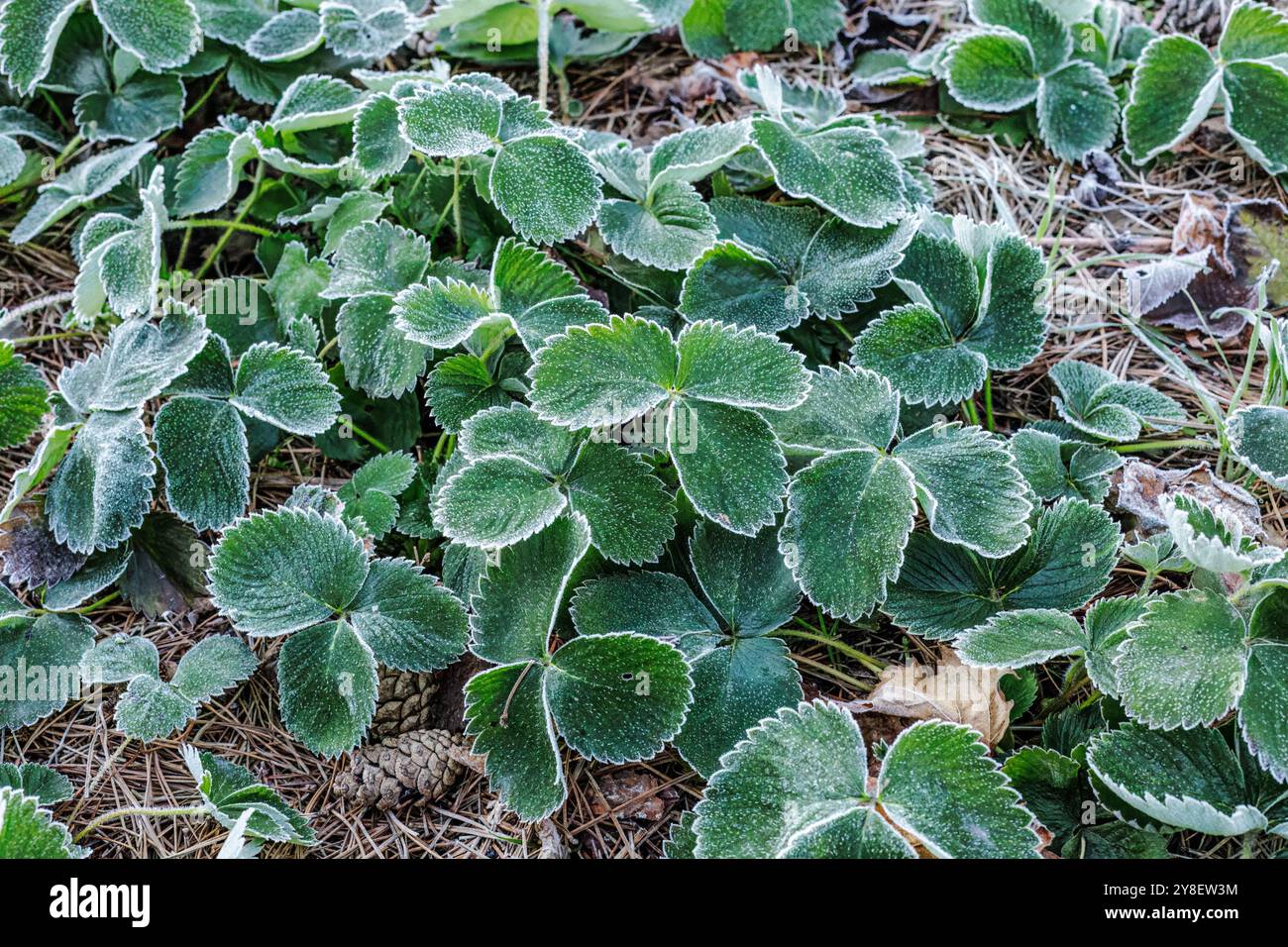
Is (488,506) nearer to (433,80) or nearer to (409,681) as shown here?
(409,681)

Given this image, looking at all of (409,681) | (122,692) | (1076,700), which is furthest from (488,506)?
(1076,700)

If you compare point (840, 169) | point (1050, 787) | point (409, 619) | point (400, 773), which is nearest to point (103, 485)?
point (409, 619)

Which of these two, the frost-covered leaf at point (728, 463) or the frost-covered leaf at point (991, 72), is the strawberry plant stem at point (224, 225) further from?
the frost-covered leaf at point (991, 72)

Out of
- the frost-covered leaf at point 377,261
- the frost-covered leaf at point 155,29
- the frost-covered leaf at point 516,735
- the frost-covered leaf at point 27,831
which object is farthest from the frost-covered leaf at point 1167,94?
the frost-covered leaf at point 27,831

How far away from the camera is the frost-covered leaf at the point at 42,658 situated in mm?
1715

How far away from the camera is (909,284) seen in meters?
1.84

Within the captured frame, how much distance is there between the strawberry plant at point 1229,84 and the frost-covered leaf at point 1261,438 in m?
0.81

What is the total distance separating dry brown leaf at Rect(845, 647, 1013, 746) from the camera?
5.19 ft

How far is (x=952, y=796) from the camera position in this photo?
137 cm

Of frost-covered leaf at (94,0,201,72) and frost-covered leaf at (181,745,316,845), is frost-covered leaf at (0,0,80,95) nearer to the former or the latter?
frost-covered leaf at (94,0,201,72)

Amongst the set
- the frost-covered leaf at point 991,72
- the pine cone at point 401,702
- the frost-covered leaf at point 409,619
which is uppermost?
the frost-covered leaf at point 991,72
